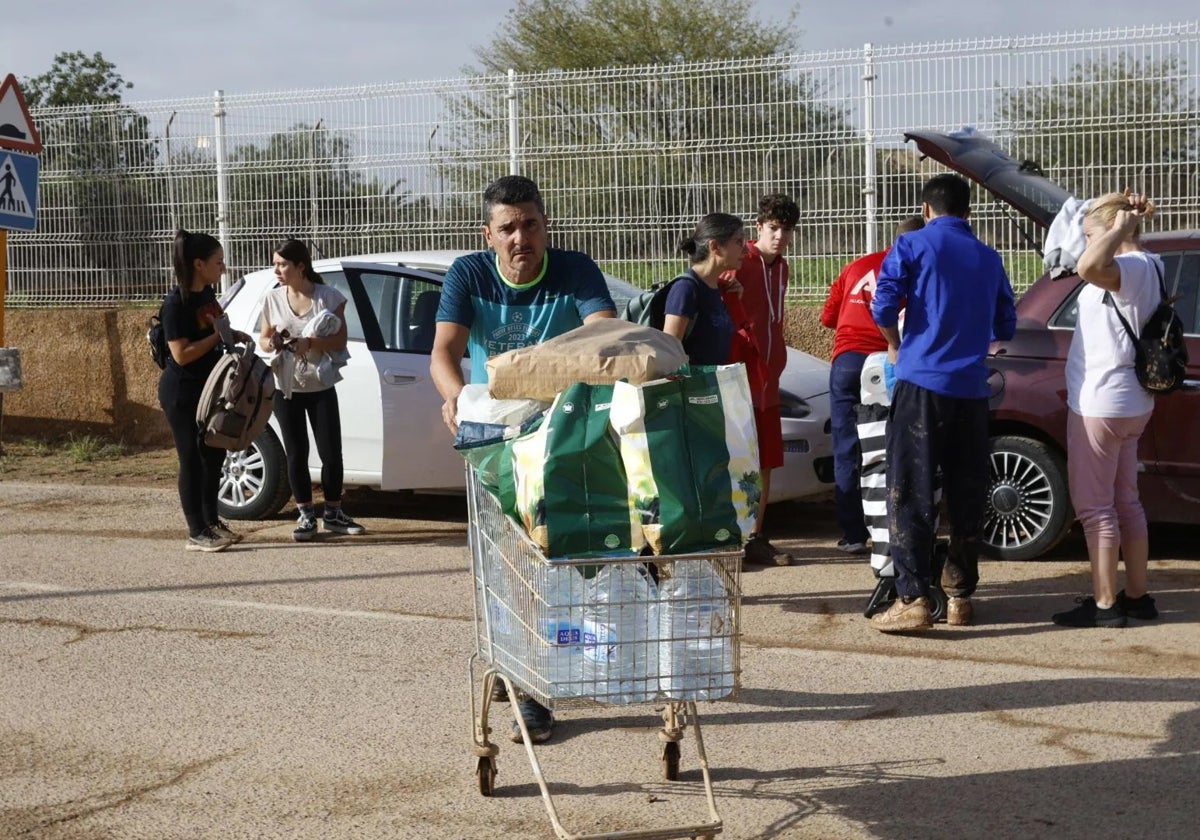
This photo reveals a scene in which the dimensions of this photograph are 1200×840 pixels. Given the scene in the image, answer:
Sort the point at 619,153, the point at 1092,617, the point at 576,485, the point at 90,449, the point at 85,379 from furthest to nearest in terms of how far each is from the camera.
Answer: the point at 85,379 → the point at 90,449 → the point at 619,153 → the point at 1092,617 → the point at 576,485

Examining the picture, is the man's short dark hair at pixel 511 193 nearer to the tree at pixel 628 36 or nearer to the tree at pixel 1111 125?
the tree at pixel 1111 125

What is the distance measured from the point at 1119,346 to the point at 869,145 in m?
5.76

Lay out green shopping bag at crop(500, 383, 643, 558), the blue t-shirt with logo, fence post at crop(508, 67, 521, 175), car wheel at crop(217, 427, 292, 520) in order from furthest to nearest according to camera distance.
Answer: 1. fence post at crop(508, 67, 521, 175)
2. car wheel at crop(217, 427, 292, 520)
3. the blue t-shirt with logo
4. green shopping bag at crop(500, 383, 643, 558)

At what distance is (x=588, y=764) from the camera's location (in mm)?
5215

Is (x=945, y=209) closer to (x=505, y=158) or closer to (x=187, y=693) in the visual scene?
(x=187, y=693)

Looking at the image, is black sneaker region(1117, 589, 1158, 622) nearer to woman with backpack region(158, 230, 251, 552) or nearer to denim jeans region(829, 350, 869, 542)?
denim jeans region(829, 350, 869, 542)

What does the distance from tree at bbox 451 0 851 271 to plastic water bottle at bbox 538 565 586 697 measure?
28.9 feet

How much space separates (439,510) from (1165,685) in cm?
575

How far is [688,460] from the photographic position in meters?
4.05

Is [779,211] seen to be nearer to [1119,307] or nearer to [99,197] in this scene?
[1119,307]

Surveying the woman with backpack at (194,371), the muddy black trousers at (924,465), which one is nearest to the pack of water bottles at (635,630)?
the muddy black trousers at (924,465)

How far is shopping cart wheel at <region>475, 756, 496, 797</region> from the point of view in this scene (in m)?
4.86

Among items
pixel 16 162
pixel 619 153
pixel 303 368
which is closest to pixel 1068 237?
pixel 303 368

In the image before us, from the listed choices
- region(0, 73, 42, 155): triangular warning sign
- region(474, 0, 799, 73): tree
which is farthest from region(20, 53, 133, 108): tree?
region(0, 73, 42, 155): triangular warning sign
